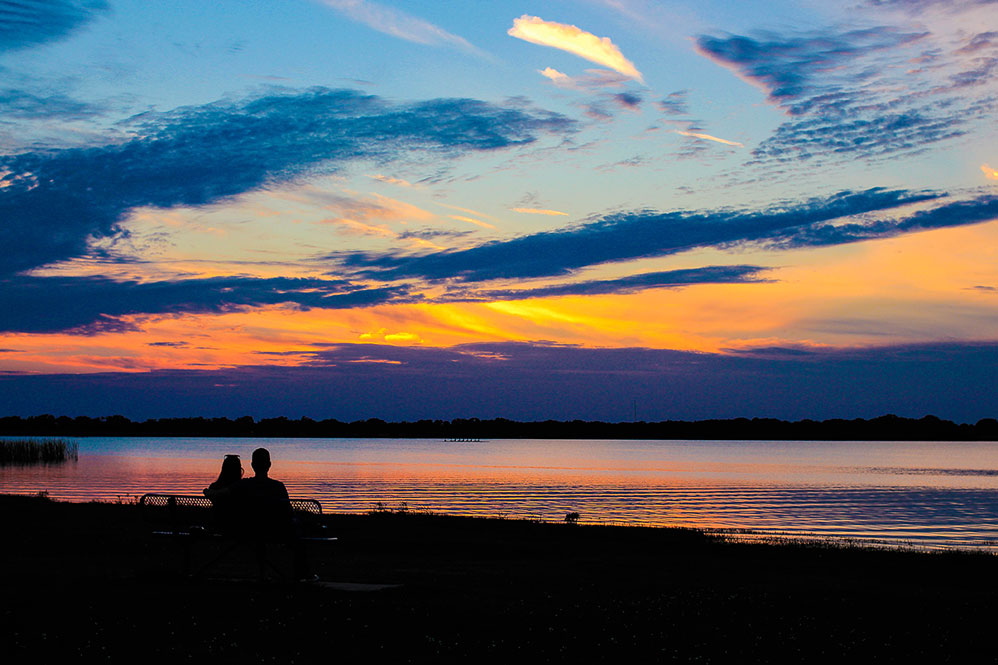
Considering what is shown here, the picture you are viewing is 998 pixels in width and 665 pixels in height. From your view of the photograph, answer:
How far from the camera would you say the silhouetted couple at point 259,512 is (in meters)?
13.2

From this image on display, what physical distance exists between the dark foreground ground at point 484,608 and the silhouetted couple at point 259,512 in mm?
672

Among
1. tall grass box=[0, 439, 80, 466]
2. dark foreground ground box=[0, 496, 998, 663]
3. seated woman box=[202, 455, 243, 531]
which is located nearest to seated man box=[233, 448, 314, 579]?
seated woman box=[202, 455, 243, 531]

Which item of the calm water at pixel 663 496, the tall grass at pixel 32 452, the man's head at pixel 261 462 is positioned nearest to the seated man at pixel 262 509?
the man's head at pixel 261 462

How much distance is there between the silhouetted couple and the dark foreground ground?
2.20ft

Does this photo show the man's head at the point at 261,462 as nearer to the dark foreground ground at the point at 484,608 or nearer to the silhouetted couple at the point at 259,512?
the silhouetted couple at the point at 259,512

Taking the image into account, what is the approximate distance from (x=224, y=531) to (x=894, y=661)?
8.68 m

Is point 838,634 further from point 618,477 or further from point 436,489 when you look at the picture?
point 618,477

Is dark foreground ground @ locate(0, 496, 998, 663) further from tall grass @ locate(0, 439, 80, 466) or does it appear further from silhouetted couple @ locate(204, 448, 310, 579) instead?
tall grass @ locate(0, 439, 80, 466)

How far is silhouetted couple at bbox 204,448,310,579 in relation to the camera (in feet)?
43.4

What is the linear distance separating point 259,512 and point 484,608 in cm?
368

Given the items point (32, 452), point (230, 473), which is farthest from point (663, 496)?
point (32, 452)

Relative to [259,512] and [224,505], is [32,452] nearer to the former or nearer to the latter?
[224,505]

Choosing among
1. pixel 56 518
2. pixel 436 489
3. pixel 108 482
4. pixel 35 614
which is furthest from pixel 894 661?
pixel 108 482

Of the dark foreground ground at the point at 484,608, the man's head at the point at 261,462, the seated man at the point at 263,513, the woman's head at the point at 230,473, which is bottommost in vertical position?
the dark foreground ground at the point at 484,608
